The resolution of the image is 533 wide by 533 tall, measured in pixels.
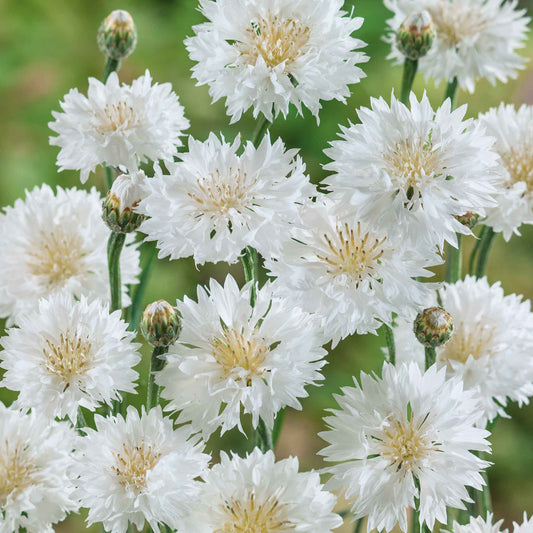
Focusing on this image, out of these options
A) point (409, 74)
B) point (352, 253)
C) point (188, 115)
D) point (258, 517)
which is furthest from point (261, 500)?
point (188, 115)

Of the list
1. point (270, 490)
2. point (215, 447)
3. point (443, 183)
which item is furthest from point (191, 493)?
point (215, 447)

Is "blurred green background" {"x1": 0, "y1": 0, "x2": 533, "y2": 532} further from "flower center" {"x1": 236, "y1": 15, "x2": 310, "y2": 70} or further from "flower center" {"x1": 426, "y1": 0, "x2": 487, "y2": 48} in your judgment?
"flower center" {"x1": 236, "y1": 15, "x2": 310, "y2": 70}

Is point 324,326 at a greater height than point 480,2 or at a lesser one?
lesser

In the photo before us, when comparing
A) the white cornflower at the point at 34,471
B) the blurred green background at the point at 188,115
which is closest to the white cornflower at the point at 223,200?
the white cornflower at the point at 34,471

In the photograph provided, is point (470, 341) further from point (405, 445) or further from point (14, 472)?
point (14, 472)

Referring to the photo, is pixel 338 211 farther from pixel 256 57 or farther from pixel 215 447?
pixel 215 447

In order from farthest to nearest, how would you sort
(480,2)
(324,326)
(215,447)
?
(215,447) → (480,2) → (324,326)

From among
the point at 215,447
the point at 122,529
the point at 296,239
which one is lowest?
the point at 122,529

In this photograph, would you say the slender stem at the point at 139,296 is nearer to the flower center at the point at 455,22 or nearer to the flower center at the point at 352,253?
the flower center at the point at 352,253
